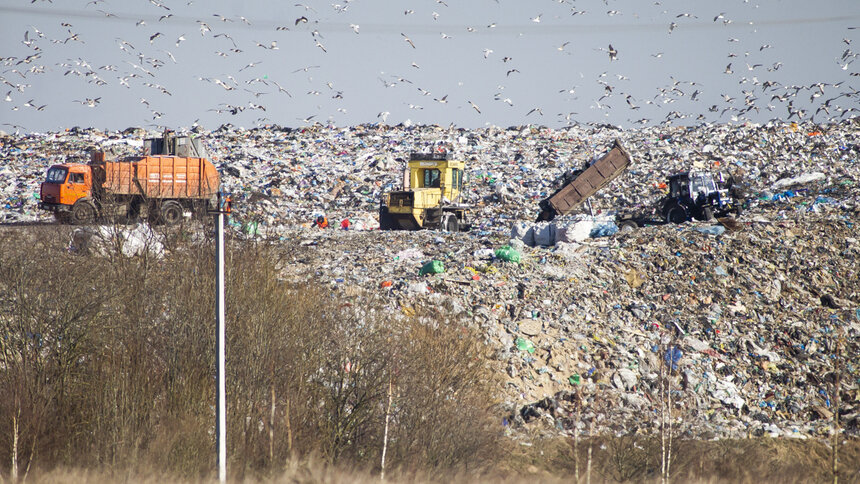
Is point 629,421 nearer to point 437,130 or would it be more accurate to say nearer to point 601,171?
point 601,171

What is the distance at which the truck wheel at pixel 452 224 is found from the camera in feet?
52.2

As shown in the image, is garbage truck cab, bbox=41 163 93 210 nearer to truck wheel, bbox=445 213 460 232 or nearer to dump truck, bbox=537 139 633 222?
truck wheel, bbox=445 213 460 232

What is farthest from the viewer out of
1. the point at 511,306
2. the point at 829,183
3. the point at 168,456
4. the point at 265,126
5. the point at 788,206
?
the point at 265,126

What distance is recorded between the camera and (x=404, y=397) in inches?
307

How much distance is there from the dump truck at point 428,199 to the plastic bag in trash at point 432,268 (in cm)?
440

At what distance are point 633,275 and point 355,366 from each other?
543cm

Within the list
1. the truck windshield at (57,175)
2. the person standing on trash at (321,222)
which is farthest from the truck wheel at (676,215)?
the truck windshield at (57,175)

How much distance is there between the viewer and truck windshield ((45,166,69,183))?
15.8 metres

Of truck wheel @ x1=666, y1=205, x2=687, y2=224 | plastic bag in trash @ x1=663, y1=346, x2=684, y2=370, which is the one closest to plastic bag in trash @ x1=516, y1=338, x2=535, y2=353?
plastic bag in trash @ x1=663, y1=346, x2=684, y2=370

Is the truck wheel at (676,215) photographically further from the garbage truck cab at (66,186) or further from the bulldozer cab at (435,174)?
the garbage truck cab at (66,186)

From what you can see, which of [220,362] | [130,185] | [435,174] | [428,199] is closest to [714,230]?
[428,199]

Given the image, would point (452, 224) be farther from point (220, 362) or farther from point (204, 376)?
point (220, 362)

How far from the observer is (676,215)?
50.3 feet

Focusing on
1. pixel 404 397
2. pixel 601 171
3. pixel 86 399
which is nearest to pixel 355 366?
pixel 404 397
